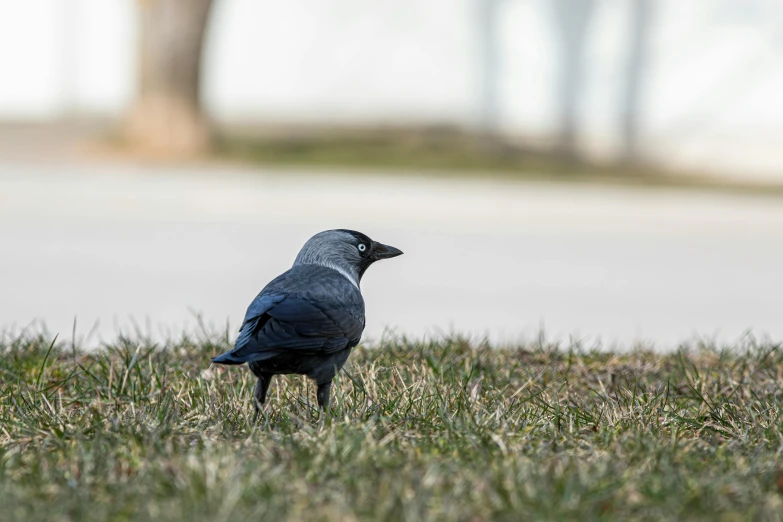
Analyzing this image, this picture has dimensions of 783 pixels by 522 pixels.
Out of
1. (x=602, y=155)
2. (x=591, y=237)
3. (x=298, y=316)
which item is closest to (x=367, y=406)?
(x=298, y=316)

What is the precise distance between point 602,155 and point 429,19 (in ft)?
14.1

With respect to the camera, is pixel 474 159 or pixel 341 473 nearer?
pixel 341 473

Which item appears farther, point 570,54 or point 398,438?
point 570,54

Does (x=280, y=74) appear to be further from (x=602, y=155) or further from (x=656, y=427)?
(x=656, y=427)

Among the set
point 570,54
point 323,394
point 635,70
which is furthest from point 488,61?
point 323,394

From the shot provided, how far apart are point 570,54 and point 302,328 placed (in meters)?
17.5

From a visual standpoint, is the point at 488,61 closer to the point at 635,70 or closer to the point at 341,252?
the point at 635,70

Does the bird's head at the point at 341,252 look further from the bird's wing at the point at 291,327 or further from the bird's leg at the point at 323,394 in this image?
the bird's leg at the point at 323,394

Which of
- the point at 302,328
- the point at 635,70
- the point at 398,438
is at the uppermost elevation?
the point at 635,70

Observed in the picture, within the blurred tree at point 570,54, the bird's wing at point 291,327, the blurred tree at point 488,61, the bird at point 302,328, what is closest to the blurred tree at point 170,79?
the blurred tree at point 488,61

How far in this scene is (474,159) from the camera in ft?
62.5

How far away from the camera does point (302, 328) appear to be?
464cm

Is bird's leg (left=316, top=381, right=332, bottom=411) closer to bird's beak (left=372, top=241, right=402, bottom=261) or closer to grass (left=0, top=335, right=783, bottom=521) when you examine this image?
grass (left=0, top=335, right=783, bottom=521)

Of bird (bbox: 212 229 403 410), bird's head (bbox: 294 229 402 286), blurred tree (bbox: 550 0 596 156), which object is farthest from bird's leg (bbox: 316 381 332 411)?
blurred tree (bbox: 550 0 596 156)
